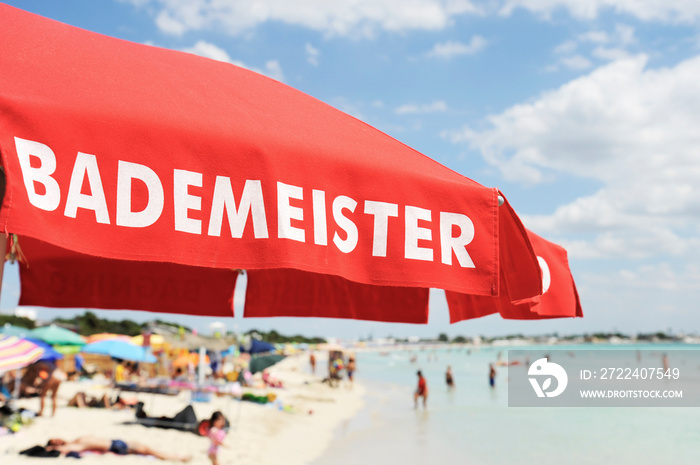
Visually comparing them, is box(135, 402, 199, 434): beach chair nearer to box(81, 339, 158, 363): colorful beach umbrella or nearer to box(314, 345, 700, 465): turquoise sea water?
box(314, 345, 700, 465): turquoise sea water

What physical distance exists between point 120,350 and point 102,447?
258 inches

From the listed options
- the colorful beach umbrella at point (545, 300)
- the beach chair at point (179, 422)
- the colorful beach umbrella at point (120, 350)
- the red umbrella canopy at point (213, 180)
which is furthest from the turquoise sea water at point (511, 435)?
the red umbrella canopy at point (213, 180)

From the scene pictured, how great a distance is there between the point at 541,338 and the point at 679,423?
18257 centimetres

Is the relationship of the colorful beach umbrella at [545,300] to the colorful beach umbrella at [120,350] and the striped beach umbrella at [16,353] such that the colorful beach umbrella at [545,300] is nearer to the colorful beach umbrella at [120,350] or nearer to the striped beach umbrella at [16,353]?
the striped beach umbrella at [16,353]

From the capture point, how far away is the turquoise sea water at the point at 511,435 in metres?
13.5

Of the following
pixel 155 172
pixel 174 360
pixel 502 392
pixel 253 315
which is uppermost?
pixel 155 172

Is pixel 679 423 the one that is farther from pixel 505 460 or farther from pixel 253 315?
pixel 253 315

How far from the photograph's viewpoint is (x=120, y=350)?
14789 millimetres

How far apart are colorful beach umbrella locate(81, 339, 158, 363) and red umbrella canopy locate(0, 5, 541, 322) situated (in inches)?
552

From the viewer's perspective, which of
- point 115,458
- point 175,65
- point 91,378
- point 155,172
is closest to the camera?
point 155,172

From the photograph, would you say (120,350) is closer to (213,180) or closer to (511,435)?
(511,435)

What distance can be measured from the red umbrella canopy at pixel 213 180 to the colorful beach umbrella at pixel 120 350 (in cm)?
1403

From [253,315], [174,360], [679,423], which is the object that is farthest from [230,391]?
[679,423]

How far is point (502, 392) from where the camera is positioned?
29688mm
